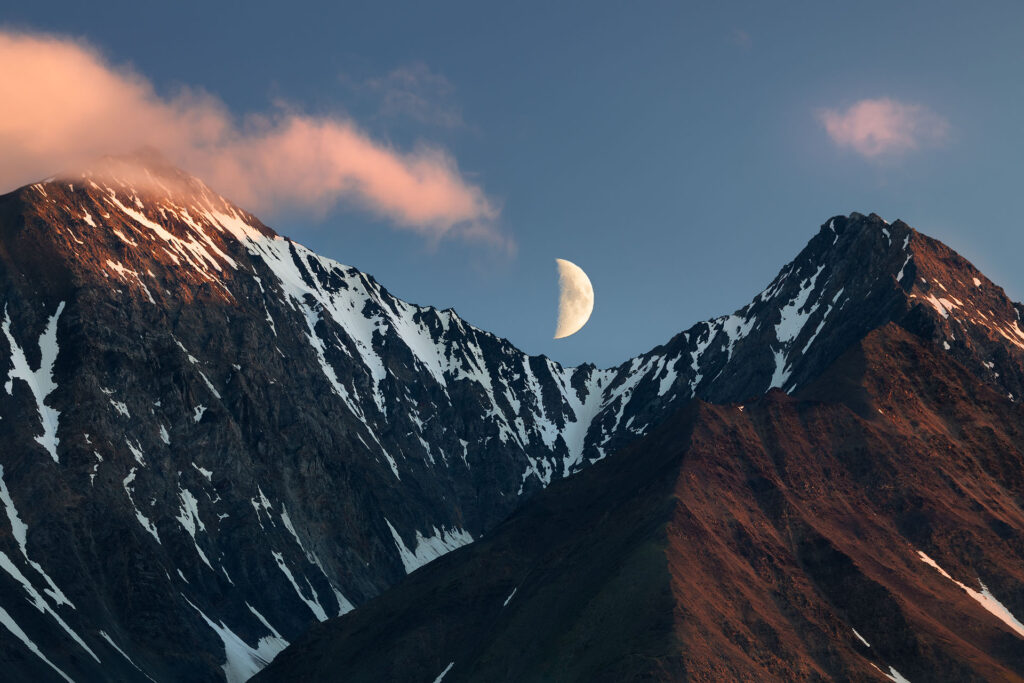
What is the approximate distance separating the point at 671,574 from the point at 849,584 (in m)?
24.2

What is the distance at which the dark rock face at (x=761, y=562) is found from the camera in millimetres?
114562

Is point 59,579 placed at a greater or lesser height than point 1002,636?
greater

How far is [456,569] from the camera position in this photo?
156 meters

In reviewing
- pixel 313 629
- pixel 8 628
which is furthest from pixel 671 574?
pixel 8 628

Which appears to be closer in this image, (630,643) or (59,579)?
(630,643)

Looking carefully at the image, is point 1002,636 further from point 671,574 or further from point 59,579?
point 59,579

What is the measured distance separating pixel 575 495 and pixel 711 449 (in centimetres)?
2276

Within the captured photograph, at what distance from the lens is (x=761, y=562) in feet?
433

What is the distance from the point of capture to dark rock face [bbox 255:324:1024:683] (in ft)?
376

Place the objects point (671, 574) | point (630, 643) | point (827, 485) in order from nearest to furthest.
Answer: point (630, 643) → point (671, 574) → point (827, 485)

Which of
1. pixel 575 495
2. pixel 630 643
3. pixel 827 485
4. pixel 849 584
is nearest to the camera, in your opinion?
pixel 630 643

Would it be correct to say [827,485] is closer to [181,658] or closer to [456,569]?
[456,569]

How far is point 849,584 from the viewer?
426ft

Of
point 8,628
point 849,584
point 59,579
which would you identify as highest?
point 59,579
